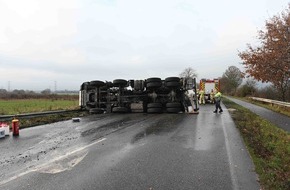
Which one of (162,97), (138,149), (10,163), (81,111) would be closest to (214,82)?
(162,97)

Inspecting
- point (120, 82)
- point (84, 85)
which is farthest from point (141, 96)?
point (84, 85)

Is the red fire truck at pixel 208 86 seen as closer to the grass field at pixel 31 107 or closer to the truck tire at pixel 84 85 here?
the grass field at pixel 31 107

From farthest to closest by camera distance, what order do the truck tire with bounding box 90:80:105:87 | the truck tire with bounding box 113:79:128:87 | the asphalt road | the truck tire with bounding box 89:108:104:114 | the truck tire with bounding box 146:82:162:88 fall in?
the truck tire with bounding box 90:80:105:87
the truck tire with bounding box 113:79:128:87
the truck tire with bounding box 89:108:104:114
the truck tire with bounding box 146:82:162:88
the asphalt road

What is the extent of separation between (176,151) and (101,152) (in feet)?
6.07

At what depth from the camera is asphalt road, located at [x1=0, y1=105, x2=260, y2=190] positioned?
4934 millimetres

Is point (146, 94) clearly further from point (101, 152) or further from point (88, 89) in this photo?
point (101, 152)

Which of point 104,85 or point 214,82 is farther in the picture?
point 214,82

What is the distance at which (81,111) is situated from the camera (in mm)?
20141

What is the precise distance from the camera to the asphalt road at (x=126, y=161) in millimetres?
4934

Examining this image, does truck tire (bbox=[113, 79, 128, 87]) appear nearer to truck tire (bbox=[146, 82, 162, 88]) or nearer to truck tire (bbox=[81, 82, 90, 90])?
truck tire (bbox=[146, 82, 162, 88])

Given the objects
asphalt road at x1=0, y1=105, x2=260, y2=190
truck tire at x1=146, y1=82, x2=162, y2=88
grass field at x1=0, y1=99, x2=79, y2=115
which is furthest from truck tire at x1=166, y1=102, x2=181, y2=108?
asphalt road at x1=0, y1=105, x2=260, y2=190

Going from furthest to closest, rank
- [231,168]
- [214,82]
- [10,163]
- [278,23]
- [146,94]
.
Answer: [214,82], [278,23], [146,94], [10,163], [231,168]

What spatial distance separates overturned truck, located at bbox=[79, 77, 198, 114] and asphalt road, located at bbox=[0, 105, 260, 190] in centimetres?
863

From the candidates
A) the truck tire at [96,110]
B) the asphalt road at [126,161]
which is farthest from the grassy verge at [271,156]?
the truck tire at [96,110]
